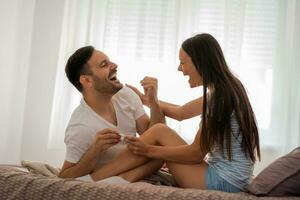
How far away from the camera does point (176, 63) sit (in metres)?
2.79

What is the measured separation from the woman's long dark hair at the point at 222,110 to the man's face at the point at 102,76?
52cm

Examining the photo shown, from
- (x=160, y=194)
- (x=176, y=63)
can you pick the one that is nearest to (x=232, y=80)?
(x=160, y=194)

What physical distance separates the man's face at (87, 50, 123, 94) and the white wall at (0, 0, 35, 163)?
33.1 inches

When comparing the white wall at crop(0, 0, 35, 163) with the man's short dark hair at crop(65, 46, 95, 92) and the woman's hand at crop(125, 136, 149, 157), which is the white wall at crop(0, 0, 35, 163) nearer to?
the man's short dark hair at crop(65, 46, 95, 92)

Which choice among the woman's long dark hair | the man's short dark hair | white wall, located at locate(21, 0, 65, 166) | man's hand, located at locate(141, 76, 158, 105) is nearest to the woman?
the woman's long dark hair

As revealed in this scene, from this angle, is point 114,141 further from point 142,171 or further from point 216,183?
point 216,183

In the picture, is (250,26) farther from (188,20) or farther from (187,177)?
(187,177)

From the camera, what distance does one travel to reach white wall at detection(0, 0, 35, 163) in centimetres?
247

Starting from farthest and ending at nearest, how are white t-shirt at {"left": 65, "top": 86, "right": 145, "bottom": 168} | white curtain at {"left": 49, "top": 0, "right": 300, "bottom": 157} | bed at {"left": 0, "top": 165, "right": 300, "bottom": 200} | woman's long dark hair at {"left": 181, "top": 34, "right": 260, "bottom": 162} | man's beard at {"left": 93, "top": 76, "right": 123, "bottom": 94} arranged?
1. white curtain at {"left": 49, "top": 0, "right": 300, "bottom": 157}
2. man's beard at {"left": 93, "top": 76, "right": 123, "bottom": 94}
3. white t-shirt at {"left": 65, "top": 86, "right": 145, "bottom": 168}
4. woman's long dark hair at {"left": 181, "top": 34, "right": 260, "bottom": 162}
5. bed at {"left": 0, "top": 165, "right": 300, "bottom": 200}

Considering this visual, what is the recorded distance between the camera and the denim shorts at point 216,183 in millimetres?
1483

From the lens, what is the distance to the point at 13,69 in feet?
8.73

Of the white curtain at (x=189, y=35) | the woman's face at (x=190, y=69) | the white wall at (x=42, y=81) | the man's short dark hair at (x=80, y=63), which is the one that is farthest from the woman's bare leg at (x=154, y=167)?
the white wall at (x=42, y=81)

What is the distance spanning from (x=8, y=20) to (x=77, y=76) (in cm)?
88

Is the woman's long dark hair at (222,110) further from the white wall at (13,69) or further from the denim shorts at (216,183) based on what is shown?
the white wall at (13,69)
